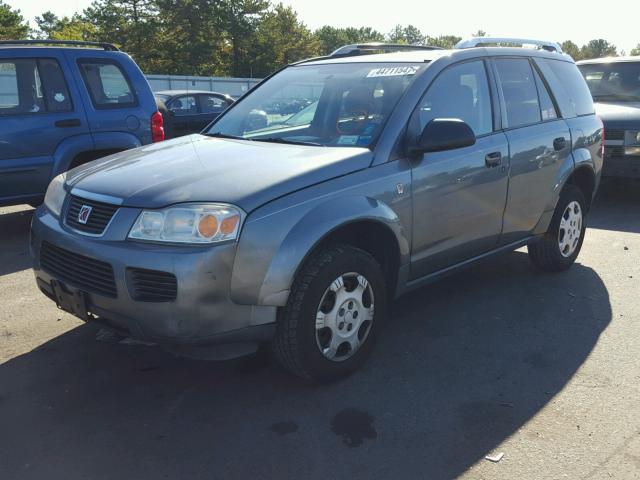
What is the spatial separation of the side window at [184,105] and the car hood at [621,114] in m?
8.78

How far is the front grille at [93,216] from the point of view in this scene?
3.07 meters

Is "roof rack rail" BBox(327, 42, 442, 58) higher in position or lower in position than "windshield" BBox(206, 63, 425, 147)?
higher

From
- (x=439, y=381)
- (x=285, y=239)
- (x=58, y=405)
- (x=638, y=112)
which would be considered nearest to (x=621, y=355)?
(x=439, y=381)

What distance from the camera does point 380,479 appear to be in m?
2.60

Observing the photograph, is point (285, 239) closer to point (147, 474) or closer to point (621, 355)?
point (147, 474)

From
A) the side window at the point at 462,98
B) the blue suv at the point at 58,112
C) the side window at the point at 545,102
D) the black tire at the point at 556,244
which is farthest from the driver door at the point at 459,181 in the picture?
the blue suv at the point at 58,112

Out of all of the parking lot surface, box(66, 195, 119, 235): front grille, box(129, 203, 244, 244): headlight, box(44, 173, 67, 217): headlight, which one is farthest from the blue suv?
box(129, 203, 244, 244): headlight

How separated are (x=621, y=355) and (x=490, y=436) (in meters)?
1.38

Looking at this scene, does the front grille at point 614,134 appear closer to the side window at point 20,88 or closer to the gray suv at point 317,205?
the gray suv at point 317,205

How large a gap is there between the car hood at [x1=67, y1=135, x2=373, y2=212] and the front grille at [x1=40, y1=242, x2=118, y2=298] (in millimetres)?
341

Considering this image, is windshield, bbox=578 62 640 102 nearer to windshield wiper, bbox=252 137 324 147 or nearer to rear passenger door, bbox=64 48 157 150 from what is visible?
rear passenger door, bbox=64 48 157 150

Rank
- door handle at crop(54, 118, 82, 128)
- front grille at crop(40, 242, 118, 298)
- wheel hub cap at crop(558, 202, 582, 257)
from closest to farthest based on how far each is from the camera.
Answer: front grille at crop(40, 242, 118, 298) → wheel hub cap at crop(558, 202, 582, 257) → door handle at crop(54, 118, 82, 128)

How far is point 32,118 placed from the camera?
609 cm

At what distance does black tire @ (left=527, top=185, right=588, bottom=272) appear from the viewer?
16.6 feet
